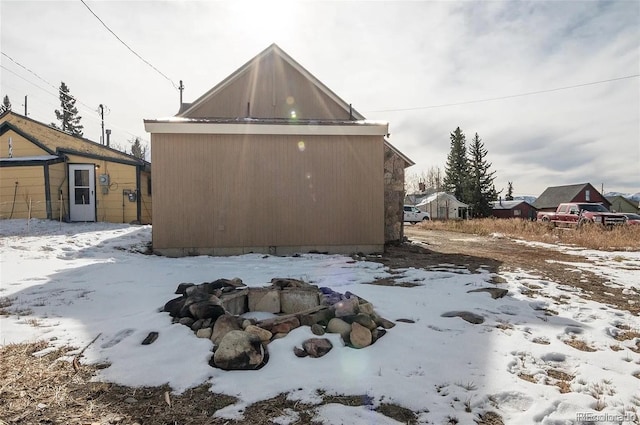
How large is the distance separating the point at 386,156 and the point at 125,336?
9433 mm

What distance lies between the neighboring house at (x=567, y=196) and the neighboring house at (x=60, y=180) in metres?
49.9

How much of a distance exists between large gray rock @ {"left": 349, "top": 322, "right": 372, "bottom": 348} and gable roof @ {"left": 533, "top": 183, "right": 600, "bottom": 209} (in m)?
51.8

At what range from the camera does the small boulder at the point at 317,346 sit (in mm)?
2869

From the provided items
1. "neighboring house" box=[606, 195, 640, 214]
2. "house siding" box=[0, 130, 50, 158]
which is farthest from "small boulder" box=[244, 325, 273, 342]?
"neighboring house" box=[606, 195, 640, 214]

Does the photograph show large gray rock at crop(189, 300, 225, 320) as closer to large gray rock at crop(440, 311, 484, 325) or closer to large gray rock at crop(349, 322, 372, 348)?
large gray rock at crop(349, 322, 372, 348)

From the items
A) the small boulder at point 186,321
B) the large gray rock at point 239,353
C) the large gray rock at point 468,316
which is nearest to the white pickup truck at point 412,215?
the large gray rock at point 468,316

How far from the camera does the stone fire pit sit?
2797mm

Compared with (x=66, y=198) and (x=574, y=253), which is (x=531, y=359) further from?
(x=66, y=198)

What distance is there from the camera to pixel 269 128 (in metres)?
8.52

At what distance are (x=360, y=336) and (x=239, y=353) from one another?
105cm

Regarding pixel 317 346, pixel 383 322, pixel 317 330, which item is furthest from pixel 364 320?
pixel 317 346

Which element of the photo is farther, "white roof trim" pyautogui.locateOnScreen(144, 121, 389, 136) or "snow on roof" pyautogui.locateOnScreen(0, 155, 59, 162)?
"snow on roof" pyautogui.locateOnScreen(0, 155, 59, 162)

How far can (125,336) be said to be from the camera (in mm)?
3283

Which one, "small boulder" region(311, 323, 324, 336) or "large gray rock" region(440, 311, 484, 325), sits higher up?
"small boulder" region(311, 323, 324, 336)
